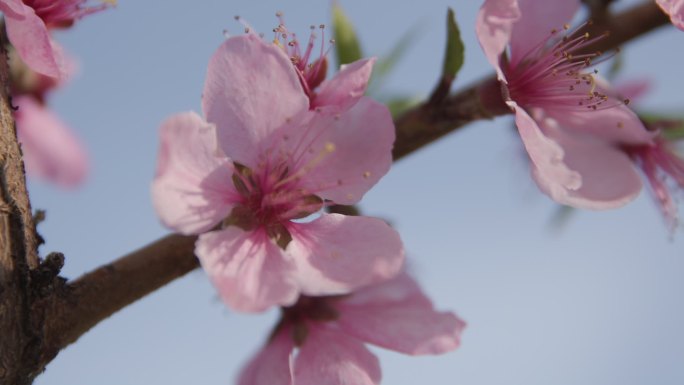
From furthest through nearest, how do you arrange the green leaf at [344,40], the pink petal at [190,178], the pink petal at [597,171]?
the green leaf at [344,40] → the pink petal at [597,171] → the pink petal at [190,178]

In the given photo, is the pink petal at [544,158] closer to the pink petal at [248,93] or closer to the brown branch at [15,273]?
the pink petal at [248,93]

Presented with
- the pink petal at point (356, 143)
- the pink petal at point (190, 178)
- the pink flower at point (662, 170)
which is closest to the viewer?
the pink petal at point (190, 178)

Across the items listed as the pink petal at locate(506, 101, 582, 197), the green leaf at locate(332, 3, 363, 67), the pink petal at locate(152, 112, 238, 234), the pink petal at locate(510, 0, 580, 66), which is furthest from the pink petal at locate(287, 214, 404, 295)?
the green leaf at locate(332, 3, 363, 67)

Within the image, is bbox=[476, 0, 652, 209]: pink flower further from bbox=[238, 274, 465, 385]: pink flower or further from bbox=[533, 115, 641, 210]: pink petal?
bbox=[238, 274, 465, 385]: pink flower

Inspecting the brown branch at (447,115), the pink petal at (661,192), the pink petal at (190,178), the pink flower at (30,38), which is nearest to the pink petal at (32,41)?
the pink flower at (30,38)

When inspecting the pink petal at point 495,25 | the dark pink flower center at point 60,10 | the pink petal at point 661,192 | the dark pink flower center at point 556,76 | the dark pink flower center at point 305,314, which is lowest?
the pink petal at point 661,192

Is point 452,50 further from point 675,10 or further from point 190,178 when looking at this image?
point 190,178

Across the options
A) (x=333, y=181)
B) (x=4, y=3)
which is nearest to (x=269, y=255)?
(x=333, y=181)
